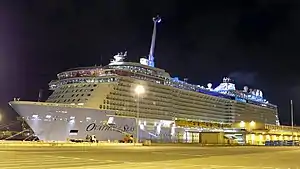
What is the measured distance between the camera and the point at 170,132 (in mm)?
77375

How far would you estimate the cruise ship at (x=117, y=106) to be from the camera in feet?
180

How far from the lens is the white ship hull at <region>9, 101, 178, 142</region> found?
177 feet

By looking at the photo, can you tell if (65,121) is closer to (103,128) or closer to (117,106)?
(103,128)

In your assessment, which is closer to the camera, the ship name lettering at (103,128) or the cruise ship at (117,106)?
the cruise ship at (117,106)

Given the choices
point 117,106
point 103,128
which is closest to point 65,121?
point 103,128

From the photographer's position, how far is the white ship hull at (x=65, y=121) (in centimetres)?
5381

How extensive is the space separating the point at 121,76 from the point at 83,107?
11.8 meters

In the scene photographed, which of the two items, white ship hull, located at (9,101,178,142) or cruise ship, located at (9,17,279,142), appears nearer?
white ship hull, located at (9,101,178,142)

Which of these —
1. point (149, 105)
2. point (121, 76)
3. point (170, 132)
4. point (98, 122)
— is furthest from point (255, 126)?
point (98, 122)

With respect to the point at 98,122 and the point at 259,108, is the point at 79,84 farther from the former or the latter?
the point at 259,108

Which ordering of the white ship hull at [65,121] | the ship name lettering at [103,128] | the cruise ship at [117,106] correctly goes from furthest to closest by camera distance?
the ship name lettering at [103,128], the cruise ship at [117,106], the white ship hull at [65,121]

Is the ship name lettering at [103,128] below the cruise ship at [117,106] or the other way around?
below

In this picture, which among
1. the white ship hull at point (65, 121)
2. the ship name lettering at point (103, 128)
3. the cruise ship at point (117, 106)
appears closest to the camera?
the white ship hull at point (65, 121)

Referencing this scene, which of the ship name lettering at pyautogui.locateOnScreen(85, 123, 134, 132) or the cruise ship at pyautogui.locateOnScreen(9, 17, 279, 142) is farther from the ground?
the cruise ship at pyautogui.locateOnScreen(9, 17, 279, 142)
